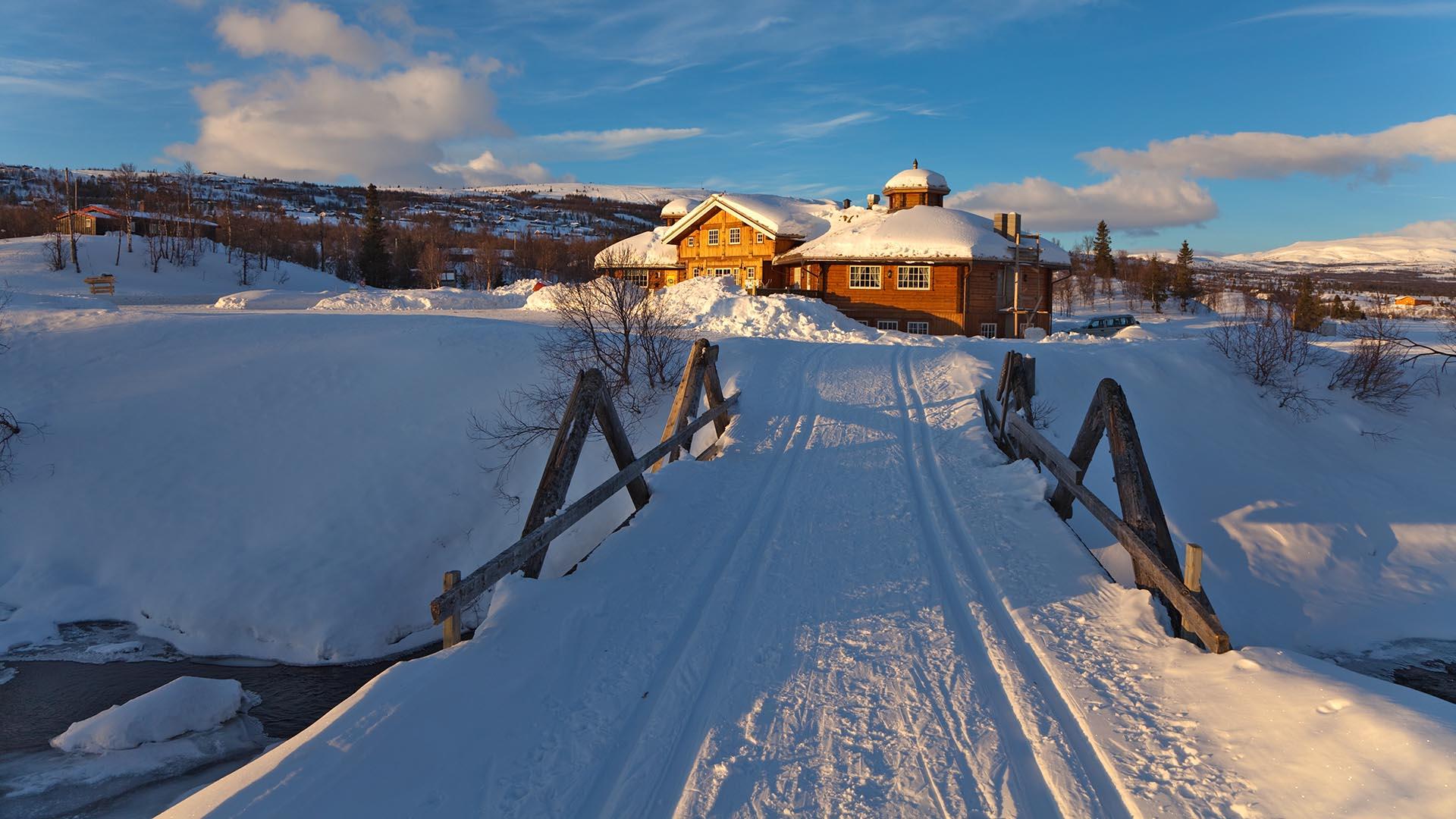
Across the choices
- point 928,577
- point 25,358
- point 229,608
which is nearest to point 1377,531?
point 928,577

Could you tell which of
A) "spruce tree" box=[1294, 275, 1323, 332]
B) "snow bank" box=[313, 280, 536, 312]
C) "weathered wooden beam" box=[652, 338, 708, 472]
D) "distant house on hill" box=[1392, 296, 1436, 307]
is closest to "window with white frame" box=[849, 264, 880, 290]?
"snow bank" box=[313, 280, 536, 312]

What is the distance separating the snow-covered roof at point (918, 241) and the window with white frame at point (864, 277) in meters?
0.94

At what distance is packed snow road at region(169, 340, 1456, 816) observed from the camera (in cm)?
407

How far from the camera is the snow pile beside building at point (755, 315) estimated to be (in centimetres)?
2688

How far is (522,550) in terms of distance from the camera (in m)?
6.52

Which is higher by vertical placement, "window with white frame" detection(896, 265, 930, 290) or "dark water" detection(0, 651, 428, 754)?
"window with white frame" detection(896, 265, 930, 290)

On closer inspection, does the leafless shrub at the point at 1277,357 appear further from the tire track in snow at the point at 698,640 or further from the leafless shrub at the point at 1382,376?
the tire track in snow at the point at 698,640

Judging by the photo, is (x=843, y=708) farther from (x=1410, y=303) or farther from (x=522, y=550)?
(x=1410, y=303)

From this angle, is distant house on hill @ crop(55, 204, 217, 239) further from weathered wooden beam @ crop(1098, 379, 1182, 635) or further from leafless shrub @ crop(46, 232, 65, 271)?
weathered wooden beam @ crop(1098, 379, 1182, 635)

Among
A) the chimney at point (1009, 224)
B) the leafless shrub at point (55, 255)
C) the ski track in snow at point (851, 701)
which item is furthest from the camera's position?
the leafless shrub at point (55, 255)

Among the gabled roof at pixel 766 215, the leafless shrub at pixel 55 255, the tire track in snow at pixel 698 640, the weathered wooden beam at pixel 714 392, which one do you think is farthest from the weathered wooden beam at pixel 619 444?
the leafless shrub at pixel 55 255

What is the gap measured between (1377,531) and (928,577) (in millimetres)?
14440

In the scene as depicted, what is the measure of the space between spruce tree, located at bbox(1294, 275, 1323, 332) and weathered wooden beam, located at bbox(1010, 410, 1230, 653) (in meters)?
42.6

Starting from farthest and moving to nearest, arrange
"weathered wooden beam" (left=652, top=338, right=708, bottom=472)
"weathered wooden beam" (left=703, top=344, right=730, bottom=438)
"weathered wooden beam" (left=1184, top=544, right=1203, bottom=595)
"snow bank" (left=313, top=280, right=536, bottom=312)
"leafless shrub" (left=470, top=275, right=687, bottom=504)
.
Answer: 1. "snow bank" (left=313, top=280, right=536, bottom=312)
2. "leafless shrub" (left=470, top=275, right=687, bottom=504)
3. "weathered wooden beam" (left=703, top=344, right=730, bottom=438)
4. "weathered wooden beam" (left=652, top=338, right=708, bottom=472)
5. "weathered wooden beam" (left=1184, top=544, right=1203, bottom=595)
